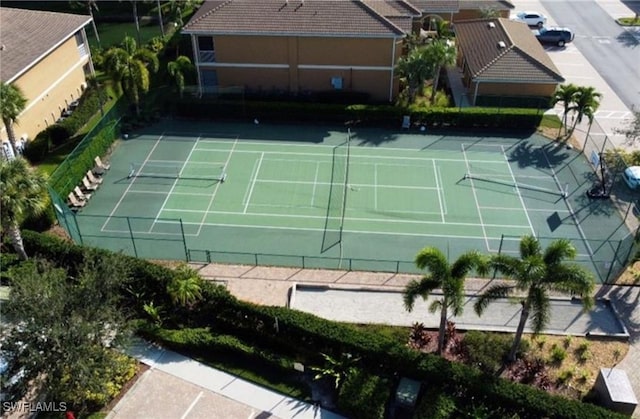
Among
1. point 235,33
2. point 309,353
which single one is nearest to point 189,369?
point 309,353

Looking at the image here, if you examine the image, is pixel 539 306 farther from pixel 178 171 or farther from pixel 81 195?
pixel 81 195

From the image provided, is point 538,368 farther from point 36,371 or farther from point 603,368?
point 36,371

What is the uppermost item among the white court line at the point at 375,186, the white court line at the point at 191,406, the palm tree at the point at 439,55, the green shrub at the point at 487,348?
the palm tree at the point at 439,55

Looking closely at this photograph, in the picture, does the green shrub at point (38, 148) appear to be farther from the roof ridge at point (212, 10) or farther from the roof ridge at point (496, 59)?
the roof ridge at point (496, 59)

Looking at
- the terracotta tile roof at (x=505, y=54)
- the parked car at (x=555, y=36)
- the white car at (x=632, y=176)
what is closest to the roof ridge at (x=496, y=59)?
the terracotta tile roof at (x=505, y=54)

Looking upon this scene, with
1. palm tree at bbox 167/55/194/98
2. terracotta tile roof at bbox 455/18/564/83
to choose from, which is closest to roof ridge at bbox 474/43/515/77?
terracotta tile roof at bbox 455/18/564/83

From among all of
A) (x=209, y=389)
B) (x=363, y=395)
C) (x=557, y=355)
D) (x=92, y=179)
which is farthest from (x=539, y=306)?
(x=92, y=179)
